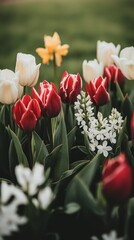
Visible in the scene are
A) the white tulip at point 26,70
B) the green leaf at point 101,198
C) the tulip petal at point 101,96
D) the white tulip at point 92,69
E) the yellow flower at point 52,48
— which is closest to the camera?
the green leaf at point 101,198

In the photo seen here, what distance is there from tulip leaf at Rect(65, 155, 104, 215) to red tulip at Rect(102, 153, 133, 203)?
0.17 m

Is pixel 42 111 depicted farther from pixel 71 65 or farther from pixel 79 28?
pixel 79 28

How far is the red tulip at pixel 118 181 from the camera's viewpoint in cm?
132

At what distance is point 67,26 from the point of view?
630cm

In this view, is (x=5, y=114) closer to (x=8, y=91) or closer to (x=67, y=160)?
(x=8, y=91)

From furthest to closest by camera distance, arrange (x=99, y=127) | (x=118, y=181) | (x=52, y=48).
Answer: (x=52, y=48)
(x=99, y=127)
(x=118, y=181)

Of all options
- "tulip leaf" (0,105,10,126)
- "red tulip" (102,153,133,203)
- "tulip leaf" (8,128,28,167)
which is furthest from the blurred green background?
"red tulip" (102,153,133,203)

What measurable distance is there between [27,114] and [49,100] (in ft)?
0.41

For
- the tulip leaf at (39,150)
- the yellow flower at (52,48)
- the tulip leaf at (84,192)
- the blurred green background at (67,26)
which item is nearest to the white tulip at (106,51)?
the yellow flower at (52,48)

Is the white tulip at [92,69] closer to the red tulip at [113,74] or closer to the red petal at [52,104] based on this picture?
the red tulip at [113,74]

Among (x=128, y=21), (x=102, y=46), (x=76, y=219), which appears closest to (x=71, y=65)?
(x=128, y=21)

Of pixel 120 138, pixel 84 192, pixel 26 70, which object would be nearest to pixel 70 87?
pixel 26 70

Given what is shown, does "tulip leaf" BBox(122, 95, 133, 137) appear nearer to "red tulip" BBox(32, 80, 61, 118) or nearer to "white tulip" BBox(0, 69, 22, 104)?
"red tulip" BBox(32, 80, 61, 118)

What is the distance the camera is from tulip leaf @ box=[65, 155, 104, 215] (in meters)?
1.55
